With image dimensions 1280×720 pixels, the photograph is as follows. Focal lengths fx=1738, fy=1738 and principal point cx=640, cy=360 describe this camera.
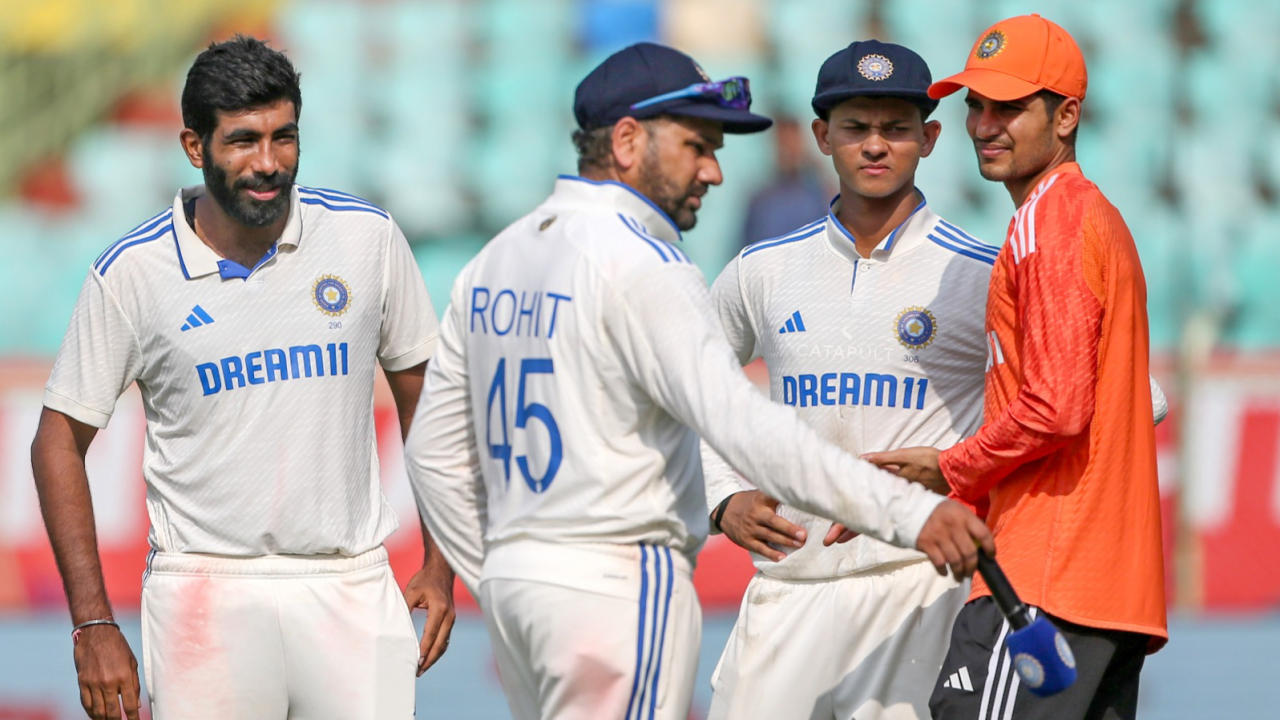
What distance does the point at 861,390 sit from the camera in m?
4.04

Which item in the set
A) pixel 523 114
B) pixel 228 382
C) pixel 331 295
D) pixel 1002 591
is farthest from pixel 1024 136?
pixel 523 114

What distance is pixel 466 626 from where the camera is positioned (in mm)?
8953

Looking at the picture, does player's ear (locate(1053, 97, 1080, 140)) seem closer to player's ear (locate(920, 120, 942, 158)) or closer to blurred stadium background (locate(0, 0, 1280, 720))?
player's ear (locate(920, 120, 942, 158))

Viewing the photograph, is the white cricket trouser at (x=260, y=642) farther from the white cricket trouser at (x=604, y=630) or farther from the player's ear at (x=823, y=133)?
the player's ear at (x=823, y=133)

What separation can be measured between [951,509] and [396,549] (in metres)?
6.26

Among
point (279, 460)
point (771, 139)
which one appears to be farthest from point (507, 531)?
point (771, 139)

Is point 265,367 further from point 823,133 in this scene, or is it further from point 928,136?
point 928,136

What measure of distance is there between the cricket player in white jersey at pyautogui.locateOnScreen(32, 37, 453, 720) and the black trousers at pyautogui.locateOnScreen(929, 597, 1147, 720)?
1208 mm

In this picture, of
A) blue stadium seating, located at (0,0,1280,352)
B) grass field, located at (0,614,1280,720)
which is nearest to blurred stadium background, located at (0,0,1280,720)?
blue stadium seating, located at (0,0,1280,352)

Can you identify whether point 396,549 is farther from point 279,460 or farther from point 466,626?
point 279,460

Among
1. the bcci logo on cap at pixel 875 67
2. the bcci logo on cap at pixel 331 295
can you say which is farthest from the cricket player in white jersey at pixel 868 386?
the bcci logo on cap at pixel 331 295

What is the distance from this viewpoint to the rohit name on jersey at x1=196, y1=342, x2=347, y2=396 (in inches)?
146

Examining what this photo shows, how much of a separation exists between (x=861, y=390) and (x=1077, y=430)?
0.83 meters

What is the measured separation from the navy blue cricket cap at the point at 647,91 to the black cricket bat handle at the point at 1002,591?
939 millimetres
